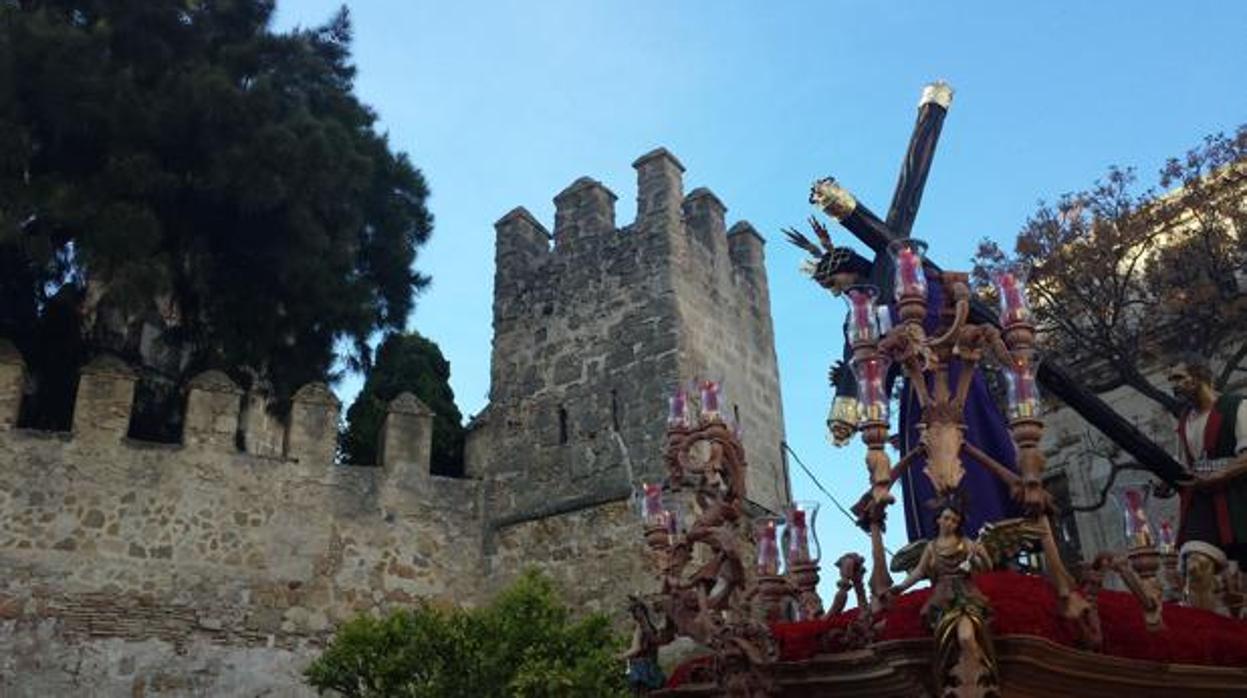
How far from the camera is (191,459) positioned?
44.1 feet

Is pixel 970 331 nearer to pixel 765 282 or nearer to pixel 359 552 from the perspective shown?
pixel 359 552

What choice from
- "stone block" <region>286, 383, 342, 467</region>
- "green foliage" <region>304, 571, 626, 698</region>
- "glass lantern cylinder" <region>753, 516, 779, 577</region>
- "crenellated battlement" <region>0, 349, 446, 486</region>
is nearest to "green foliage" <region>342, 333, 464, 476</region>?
"crenellated battlement" <region>0, 349, 446, 486</region>

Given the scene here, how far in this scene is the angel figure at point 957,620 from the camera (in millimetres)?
4000

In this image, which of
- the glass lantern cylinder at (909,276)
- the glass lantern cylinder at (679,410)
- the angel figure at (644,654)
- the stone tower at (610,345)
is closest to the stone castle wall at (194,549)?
the stone tower at (610,345)

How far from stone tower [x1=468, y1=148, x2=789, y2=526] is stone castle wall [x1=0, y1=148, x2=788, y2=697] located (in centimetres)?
3

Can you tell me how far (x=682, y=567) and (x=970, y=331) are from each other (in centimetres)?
180

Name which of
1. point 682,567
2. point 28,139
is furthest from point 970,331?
point 28,139

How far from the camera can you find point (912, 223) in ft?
21.8

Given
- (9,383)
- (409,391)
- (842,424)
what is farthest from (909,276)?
(409,391)

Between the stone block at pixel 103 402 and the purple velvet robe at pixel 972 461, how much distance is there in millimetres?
9735

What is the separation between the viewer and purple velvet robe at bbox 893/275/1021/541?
5.55m

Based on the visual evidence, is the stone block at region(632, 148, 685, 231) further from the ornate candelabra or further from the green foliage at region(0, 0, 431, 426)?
the ornate candelabra

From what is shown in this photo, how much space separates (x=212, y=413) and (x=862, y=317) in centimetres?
1024

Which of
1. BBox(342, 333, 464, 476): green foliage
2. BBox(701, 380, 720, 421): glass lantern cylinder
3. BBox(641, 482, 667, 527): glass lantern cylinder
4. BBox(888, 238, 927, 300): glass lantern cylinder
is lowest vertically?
BBox(641, 482, 667, 527): glass lantern cylinder
